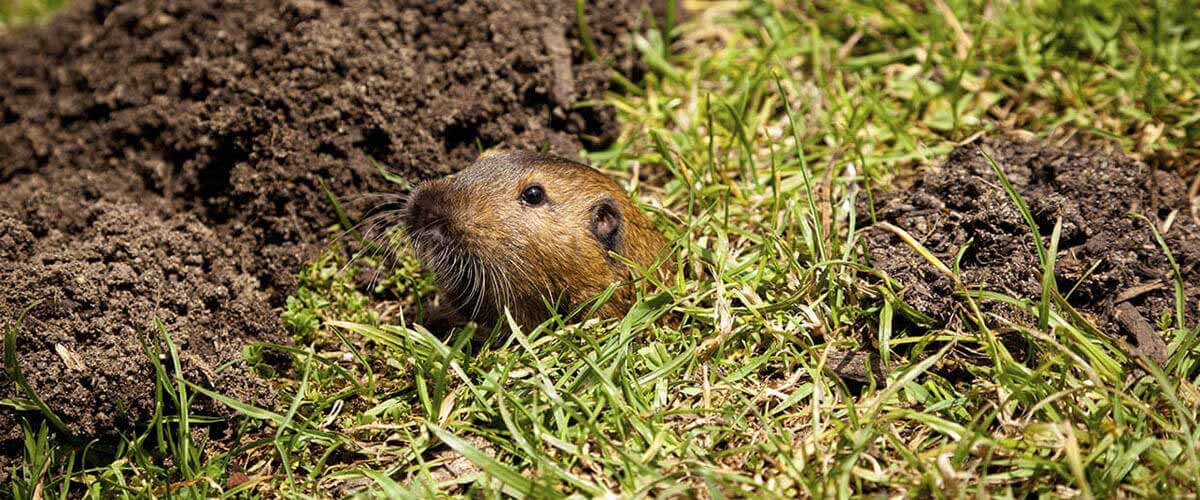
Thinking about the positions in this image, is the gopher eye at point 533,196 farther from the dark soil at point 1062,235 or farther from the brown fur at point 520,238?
the dark soil at point 1062,235

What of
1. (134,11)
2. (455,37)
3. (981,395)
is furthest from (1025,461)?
(134,11)

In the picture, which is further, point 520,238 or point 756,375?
point 520,238

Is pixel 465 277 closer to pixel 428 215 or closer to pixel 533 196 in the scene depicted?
pixel 428 215

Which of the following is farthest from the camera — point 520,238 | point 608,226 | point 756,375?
point 608,226

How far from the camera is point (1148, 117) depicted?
4.43 metres

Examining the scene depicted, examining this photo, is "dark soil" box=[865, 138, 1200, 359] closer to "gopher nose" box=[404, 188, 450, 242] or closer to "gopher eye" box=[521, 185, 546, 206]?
"gopher eye" box=[521, 185, 546, 206]

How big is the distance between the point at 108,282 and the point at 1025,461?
11.1 feet

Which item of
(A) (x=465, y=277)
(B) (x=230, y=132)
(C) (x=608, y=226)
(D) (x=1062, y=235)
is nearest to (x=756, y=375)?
(C) (x=608, y=226)

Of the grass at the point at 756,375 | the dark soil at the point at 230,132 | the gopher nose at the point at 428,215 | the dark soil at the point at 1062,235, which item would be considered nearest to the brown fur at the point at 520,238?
the gopher nose at the point at 428,215

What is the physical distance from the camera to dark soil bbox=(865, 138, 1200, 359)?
138 inches

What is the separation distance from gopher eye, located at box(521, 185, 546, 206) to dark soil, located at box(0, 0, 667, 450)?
2.70ft

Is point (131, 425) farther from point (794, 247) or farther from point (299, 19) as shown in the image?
point (794, 247)

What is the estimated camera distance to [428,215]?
3652 millimetres

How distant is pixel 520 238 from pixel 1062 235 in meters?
2.18
